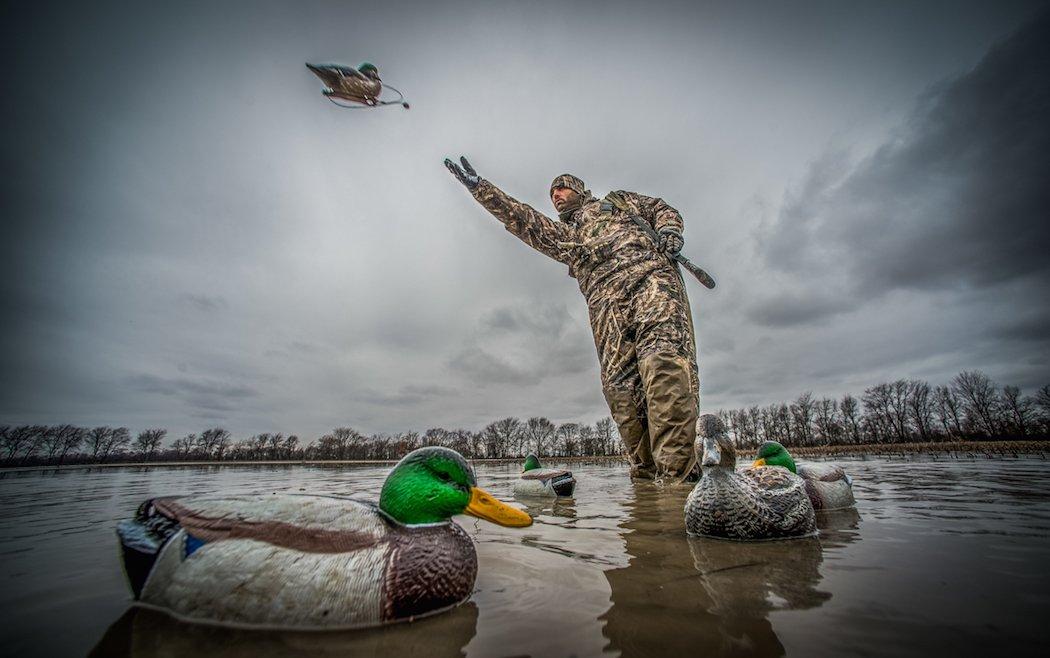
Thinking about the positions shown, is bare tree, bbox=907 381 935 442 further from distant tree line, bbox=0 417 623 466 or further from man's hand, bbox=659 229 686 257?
man's hand, bbox=659 229 686 257

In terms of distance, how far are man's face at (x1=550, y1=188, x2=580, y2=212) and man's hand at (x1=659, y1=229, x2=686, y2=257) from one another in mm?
2329

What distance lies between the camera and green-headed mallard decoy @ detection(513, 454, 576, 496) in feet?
21.5

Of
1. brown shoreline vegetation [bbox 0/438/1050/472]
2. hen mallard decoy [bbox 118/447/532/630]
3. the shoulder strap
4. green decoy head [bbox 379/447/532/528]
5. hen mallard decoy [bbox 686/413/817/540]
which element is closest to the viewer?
hen mallard decoy [bbox 118/447/532/630]

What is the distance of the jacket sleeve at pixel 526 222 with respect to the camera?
7.39 meters

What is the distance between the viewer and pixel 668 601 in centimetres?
174

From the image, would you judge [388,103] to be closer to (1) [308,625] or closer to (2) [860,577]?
(1) [308,625]

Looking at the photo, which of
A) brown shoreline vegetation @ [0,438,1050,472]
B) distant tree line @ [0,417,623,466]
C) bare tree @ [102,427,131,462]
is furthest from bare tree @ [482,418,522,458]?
bare tree @ [102,427,131,462]

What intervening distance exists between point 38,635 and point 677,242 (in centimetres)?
732

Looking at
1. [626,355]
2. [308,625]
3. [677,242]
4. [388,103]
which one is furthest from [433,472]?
[388,103]

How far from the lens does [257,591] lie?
168 cm

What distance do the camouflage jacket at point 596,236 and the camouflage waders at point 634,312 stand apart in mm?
19

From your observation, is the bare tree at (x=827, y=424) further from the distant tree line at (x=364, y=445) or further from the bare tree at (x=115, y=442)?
the bare tree at (x=115, y=442)

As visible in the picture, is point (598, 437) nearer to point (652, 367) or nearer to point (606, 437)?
point (606, 437)

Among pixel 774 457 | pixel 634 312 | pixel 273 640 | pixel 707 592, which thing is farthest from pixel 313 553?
pixel 774 457
